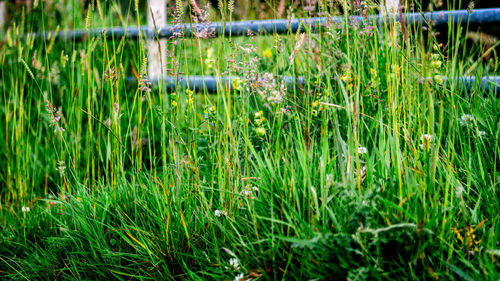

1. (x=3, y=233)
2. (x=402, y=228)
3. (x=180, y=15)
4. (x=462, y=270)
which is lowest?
(x=3, y=233)

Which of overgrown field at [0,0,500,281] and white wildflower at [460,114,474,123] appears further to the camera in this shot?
white wildflower at [460,114,474,123]

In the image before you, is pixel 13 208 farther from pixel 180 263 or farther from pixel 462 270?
pixel 462 270

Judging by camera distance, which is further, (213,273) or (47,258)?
(47,258)

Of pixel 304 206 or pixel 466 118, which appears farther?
pixel 466 118

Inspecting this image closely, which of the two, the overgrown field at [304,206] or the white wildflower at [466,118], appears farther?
the white wildflower at [466,118]

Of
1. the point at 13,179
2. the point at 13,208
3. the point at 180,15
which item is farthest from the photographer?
the point at 13,179

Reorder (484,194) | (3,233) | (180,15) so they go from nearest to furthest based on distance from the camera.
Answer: (484,194), (180,15), (3,233)

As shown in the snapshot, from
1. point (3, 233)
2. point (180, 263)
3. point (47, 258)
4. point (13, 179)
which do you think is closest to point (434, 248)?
point (180, 263)

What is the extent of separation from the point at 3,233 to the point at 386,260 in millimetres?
1598

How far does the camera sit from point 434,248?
109 centimetres

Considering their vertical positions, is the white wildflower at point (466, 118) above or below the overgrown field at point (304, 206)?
above

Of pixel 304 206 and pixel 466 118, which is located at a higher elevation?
pixel 466 118

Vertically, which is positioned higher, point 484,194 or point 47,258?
point 484,194

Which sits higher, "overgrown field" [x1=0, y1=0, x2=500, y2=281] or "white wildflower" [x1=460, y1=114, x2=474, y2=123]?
"white wildflower" [x1=460, y1=114, x2=474, y2=123]
